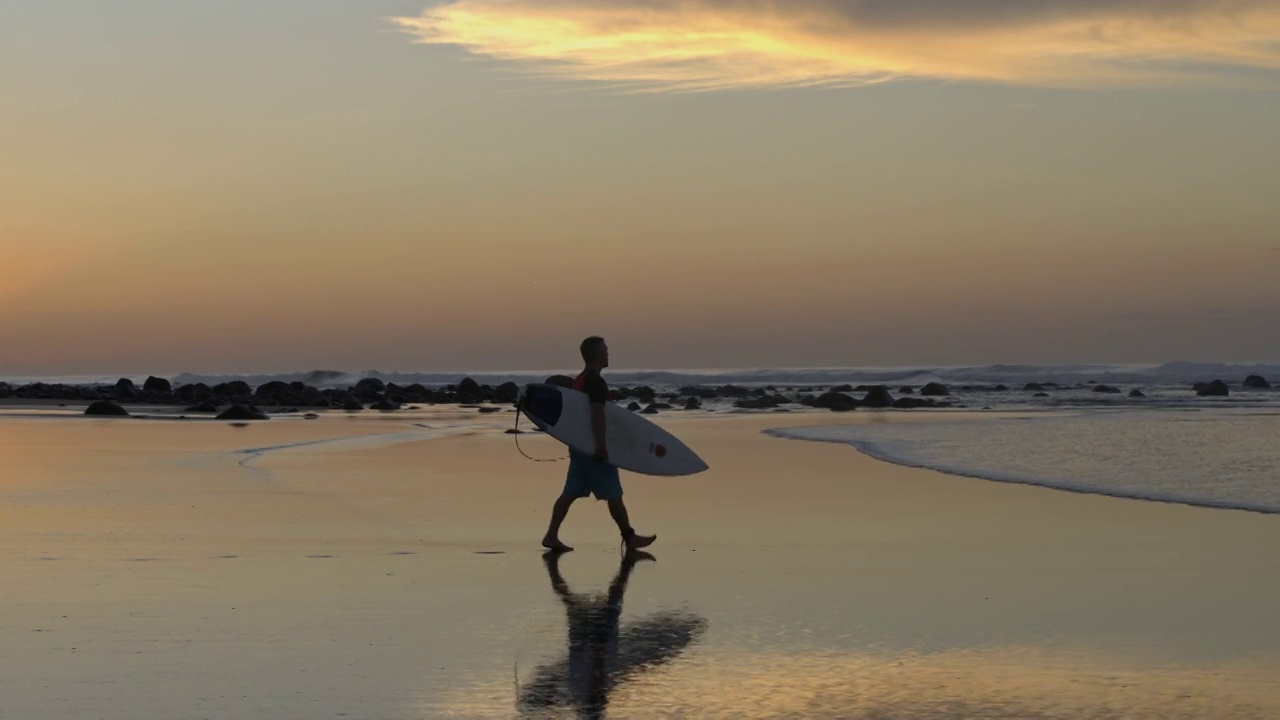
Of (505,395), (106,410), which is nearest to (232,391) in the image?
(505,395)

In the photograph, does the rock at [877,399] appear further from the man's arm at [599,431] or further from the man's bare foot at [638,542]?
the man's bare foot at [638,542]

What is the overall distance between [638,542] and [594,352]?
5.99 ft

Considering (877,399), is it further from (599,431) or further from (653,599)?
(653,599)

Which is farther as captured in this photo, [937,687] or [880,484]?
[880,484]

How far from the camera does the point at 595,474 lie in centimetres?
1227

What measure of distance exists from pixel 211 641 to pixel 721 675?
8.81ft

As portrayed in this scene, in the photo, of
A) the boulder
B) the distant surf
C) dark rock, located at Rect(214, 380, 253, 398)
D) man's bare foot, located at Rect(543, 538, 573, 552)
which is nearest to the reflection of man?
man's bare foot, located at Rect(543, 538, 573, 552)

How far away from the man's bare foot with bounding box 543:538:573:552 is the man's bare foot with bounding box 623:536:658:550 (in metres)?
0.49

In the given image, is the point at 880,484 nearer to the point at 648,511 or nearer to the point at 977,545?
the point at 648,511

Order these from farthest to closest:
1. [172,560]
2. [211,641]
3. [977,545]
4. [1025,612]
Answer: [977,545], [172,560], [1025,612], [211,641]

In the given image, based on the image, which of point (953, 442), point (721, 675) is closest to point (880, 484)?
point (953, 442)

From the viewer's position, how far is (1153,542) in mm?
11820

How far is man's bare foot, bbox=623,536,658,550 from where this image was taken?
38.1 ft

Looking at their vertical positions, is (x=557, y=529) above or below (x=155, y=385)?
below
